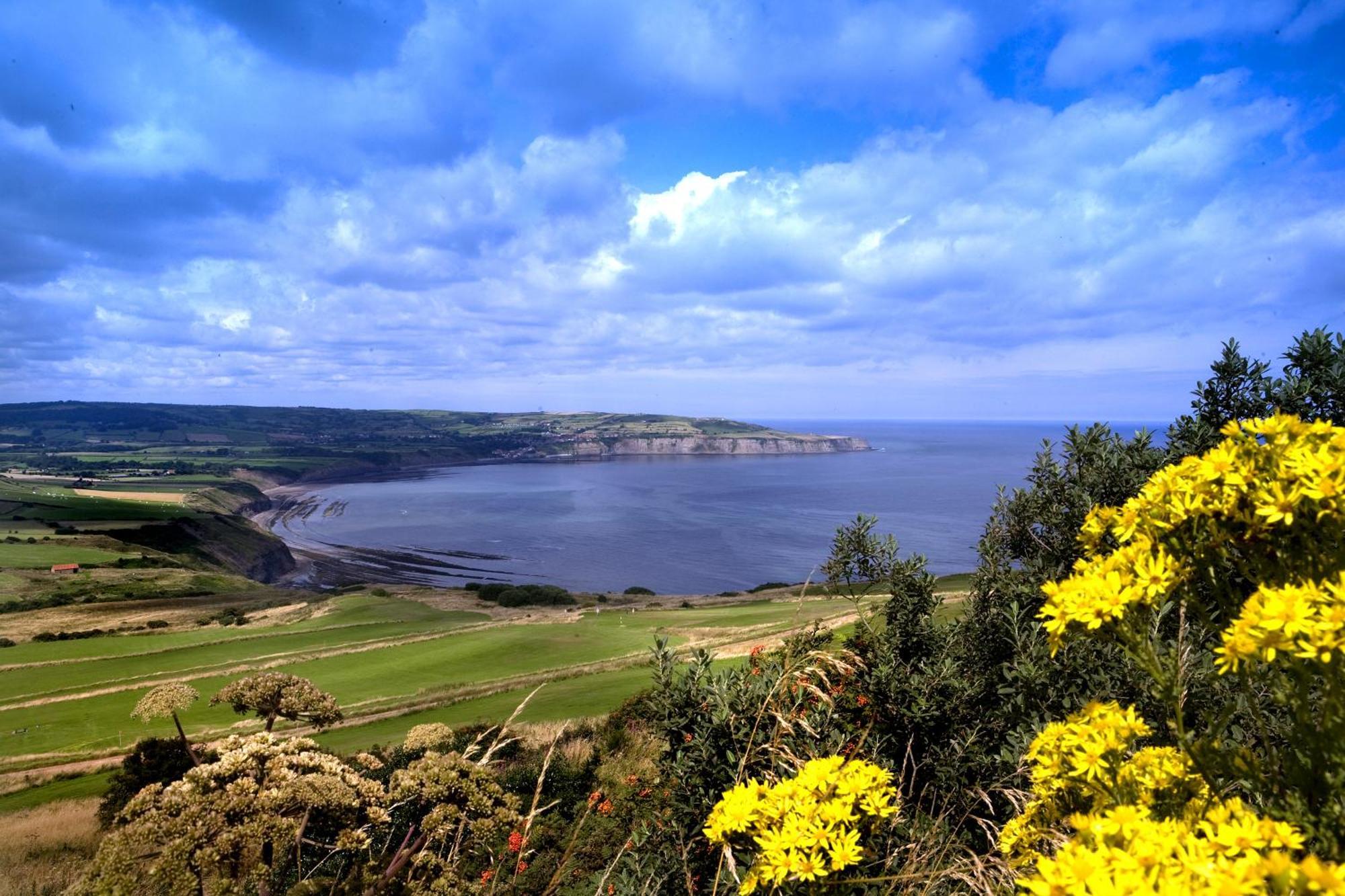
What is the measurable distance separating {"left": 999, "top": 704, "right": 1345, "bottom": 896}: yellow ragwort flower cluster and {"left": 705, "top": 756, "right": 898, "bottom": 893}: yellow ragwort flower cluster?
26.0 inches

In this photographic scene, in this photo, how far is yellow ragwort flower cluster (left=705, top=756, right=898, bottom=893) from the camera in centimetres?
271

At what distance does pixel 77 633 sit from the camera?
41.3 m

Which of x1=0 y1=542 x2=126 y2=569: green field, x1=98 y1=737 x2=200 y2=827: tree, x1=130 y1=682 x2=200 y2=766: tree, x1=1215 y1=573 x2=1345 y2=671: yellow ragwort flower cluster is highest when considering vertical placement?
x1=1215 y1=573 x2=1345 y2=671: yellow ragwort flower cluster

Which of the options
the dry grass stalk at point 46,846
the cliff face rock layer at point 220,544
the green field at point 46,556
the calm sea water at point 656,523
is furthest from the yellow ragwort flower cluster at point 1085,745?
the cliff face rock layer at point 220,544

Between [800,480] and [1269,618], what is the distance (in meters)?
181

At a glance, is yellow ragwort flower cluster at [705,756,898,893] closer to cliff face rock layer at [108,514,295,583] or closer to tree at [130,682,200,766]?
tree at [130,682,200,766]

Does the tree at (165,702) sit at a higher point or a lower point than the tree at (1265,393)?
lower

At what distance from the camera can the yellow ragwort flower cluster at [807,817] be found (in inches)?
107

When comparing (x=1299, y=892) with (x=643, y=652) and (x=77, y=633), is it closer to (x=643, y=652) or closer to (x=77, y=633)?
(x=643, y=652)

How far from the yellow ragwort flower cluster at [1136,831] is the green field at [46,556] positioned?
276 ft

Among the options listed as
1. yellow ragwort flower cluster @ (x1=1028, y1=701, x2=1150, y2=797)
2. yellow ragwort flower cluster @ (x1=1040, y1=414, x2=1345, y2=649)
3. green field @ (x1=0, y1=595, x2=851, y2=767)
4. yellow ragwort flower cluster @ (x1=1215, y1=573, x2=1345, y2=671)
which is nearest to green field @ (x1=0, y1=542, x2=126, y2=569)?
green field @ (x1=0, y1=595, x2=851, y2=767)

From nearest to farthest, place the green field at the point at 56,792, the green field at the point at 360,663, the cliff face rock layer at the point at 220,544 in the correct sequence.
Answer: the green field at the point at 56,792 → the green field at the point at 360,663 → the cliff face rock layer at the point at 220,544

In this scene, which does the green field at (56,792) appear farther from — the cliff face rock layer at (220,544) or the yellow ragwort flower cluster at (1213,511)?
the cliff face rock layer at (220,544)

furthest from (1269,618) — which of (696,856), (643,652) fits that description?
(643,652)
